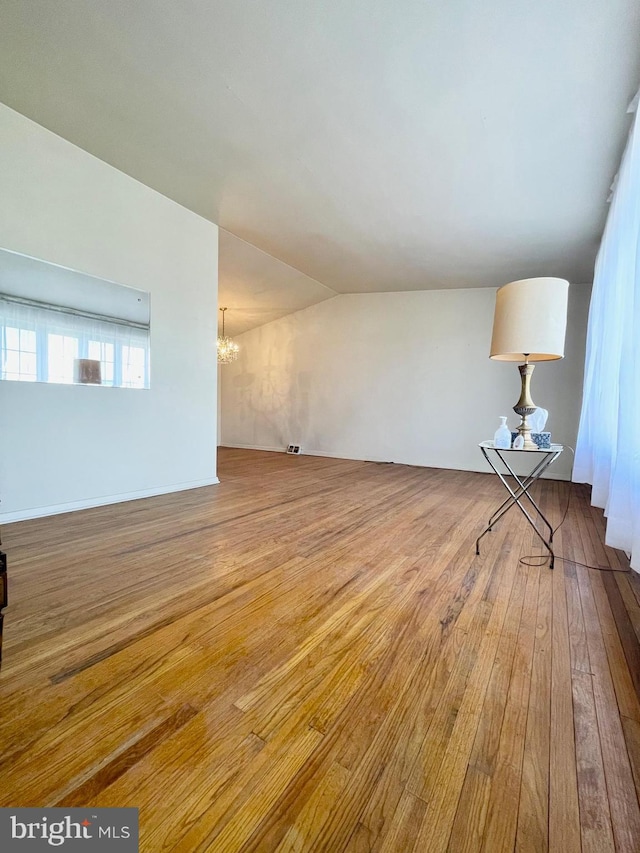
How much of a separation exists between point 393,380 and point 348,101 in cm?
454

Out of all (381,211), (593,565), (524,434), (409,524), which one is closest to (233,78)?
(381,211)

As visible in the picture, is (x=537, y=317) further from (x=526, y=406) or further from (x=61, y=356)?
(x=61, y=356)

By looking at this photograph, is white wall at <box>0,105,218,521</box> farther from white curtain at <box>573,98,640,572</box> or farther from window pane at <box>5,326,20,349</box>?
white curtain at <box>573,98,640,572</box>

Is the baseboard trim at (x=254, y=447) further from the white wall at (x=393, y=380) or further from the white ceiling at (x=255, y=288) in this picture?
the white ceiling at (x=255, y=288)

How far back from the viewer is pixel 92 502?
10.7ft

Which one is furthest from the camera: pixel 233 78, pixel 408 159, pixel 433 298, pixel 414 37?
pixel 433 298

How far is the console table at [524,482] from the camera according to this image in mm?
2354

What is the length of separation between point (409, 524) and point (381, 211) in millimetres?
2981

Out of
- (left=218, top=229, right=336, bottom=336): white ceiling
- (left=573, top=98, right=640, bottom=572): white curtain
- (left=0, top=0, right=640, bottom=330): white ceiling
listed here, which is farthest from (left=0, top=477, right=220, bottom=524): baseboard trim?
(left=573, top=98, right=640, bottom=572): white curtain

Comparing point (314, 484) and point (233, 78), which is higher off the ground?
point (233, 78)

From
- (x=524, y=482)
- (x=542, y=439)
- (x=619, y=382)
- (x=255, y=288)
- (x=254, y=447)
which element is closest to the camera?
(x=619, y=382)

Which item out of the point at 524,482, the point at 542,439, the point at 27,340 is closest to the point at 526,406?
the point at 542,439

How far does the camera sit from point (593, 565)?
92.4 inches

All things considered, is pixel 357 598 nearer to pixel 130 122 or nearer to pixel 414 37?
pixel 414 37
